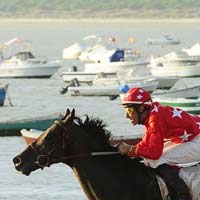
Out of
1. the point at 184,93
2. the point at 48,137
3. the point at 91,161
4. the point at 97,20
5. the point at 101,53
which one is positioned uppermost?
the point at 48,137

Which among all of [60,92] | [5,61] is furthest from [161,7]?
[60,92]

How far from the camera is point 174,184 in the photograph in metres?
11.5

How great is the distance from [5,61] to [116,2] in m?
131

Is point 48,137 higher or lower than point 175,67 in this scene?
higher

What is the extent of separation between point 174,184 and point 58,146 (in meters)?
1.19

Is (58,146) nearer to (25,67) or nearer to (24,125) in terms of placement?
(24,125)

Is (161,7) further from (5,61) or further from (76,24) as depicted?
(5,61)

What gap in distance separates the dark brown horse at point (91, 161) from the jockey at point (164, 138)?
6.5 inches

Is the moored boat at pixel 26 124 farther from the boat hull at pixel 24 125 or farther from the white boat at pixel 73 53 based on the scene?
the white boat at pixel 73 53

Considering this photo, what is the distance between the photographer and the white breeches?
38.1 ft

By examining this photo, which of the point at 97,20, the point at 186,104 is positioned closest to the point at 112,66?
the point at 186,104

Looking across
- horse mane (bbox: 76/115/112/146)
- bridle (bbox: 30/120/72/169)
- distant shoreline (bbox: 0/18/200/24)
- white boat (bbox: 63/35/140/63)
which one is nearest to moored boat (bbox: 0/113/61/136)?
horse mane (bbox: 76/115/112/146)

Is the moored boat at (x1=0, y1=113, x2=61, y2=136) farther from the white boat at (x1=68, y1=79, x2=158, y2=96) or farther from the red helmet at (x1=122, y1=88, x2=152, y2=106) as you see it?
the red helmet at (x1=122, y1=88, x2=152, y2=106)

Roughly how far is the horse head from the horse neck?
137mm
